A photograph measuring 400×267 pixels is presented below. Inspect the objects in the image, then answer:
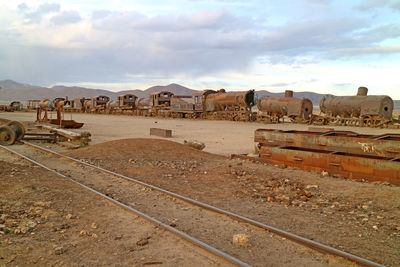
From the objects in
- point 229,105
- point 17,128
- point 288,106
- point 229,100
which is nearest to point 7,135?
point 17,128

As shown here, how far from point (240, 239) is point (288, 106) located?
2772cm

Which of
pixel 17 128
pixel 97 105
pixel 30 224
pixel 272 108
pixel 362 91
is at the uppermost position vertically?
pixel 362 91

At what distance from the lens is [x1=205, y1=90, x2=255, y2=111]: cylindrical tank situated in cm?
3151

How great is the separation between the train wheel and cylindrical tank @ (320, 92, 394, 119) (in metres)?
23.8

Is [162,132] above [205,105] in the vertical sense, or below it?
below

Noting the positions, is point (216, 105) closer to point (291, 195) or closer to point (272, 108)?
point (272, 108)

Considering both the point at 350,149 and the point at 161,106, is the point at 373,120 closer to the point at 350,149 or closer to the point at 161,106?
the point at 350,149

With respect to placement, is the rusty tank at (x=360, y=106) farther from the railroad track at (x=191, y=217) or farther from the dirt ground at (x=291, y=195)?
the railroad track at (x=191, y=217)

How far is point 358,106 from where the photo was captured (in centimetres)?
2609

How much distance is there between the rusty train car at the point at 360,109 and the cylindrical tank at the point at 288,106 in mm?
1418

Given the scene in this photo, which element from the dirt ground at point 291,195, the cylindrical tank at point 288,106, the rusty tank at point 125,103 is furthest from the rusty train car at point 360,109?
the rusty tank at point 125,103

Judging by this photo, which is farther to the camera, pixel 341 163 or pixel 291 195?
pixel 341 163

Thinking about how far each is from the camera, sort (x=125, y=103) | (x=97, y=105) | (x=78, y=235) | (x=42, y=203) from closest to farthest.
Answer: (x=78, y=235) → (x=42, y=203) → (x=125, y=103) → (x=97, y=105)

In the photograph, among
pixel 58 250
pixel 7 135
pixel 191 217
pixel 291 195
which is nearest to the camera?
pixel 58 250
